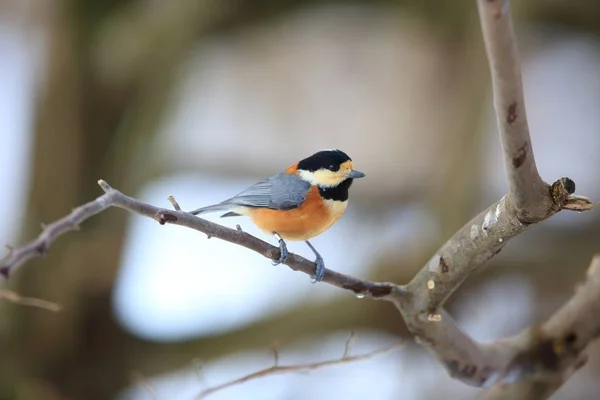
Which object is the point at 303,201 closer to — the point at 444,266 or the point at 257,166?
the point at 444,266

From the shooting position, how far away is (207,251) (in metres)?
1.99

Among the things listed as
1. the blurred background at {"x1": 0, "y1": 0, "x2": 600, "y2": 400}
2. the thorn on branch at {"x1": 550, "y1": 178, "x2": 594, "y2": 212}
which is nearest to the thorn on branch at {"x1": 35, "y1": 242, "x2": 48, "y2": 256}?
the thorn on branch at {"x1": 550, "y1": 178, "x2": 594, "y2": 212}

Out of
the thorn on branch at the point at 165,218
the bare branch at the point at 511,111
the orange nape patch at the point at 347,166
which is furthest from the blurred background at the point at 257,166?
the bare branch at the point at 511,111

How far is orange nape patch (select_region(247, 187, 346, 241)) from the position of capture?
105 centimetres

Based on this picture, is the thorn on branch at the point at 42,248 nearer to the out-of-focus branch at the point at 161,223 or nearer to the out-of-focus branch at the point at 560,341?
the out-of-focus branch at the point at 161,223

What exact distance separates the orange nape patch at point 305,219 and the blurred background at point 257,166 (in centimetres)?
56

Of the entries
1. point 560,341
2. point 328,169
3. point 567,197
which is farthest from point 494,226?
point 560,341

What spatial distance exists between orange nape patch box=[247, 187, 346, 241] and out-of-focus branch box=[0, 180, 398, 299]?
13 cm

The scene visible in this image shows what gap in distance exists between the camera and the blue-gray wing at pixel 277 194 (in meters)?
1.09

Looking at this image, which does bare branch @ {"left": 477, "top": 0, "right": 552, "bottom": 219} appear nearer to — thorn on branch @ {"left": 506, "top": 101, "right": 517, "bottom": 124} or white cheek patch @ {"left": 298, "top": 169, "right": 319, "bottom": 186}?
thorn on branch @ {"left": 506, "top": 101, "right": 517, "bottom": 124}

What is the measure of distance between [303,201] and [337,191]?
0.07 m

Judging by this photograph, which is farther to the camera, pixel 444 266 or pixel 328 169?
pixel 328 169

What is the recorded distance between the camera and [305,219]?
3.48 ft

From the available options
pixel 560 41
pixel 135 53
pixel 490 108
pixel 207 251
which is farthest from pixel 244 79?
pixel 560 41
